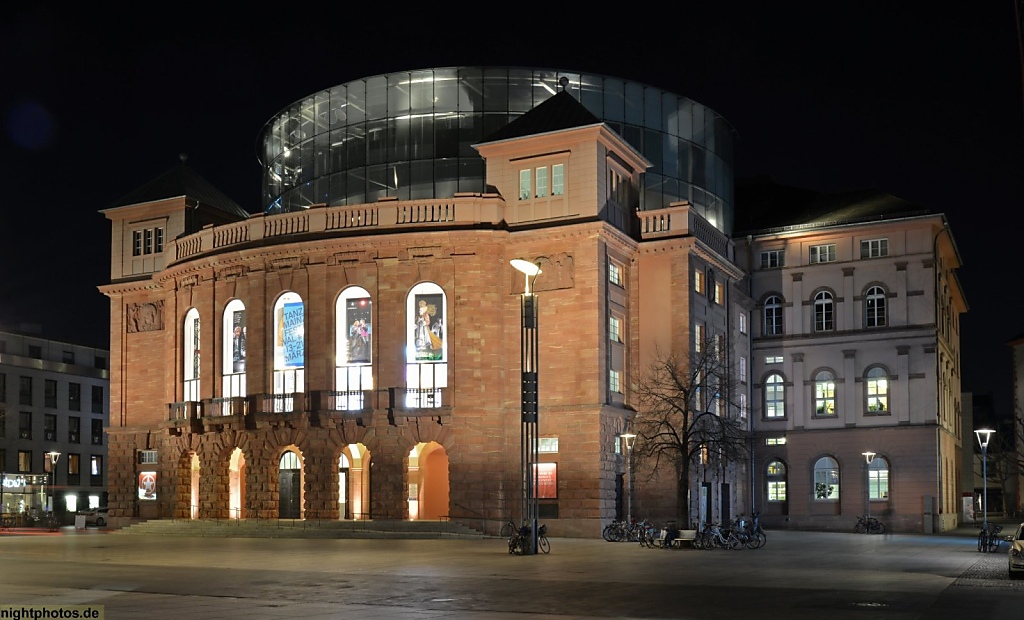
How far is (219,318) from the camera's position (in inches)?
2778

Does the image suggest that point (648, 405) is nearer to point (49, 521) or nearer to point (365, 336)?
point (365, 336)

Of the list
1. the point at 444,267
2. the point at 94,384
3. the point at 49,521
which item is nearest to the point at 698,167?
the point at 444,267

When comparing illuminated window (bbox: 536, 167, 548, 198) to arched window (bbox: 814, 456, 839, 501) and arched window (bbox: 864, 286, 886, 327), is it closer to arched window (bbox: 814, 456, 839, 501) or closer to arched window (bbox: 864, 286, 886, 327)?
arched window (bbox: 864, 286, 886, 327)

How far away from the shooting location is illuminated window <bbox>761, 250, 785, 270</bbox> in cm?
8644

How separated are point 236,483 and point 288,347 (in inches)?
364

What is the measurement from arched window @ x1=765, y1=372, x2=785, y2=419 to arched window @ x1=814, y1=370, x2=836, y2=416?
2228mm

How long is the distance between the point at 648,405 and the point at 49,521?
43.8m

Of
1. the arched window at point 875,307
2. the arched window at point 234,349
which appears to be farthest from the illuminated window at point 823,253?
the arched window at point 234,349

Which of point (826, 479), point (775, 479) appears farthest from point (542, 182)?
point (826, 479)

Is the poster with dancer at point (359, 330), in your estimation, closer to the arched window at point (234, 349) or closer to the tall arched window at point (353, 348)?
the tall arched window at point (353, 348)

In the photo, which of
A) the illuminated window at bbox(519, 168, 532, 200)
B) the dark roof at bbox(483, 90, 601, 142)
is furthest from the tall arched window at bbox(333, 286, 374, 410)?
the dark roof at bbox(483, 90, 601, 142)

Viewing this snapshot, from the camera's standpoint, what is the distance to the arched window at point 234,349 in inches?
2734

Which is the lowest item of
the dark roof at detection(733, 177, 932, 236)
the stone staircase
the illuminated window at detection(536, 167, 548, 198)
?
Result: the stone staircase

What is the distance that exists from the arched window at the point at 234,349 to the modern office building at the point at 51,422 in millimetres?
46128
